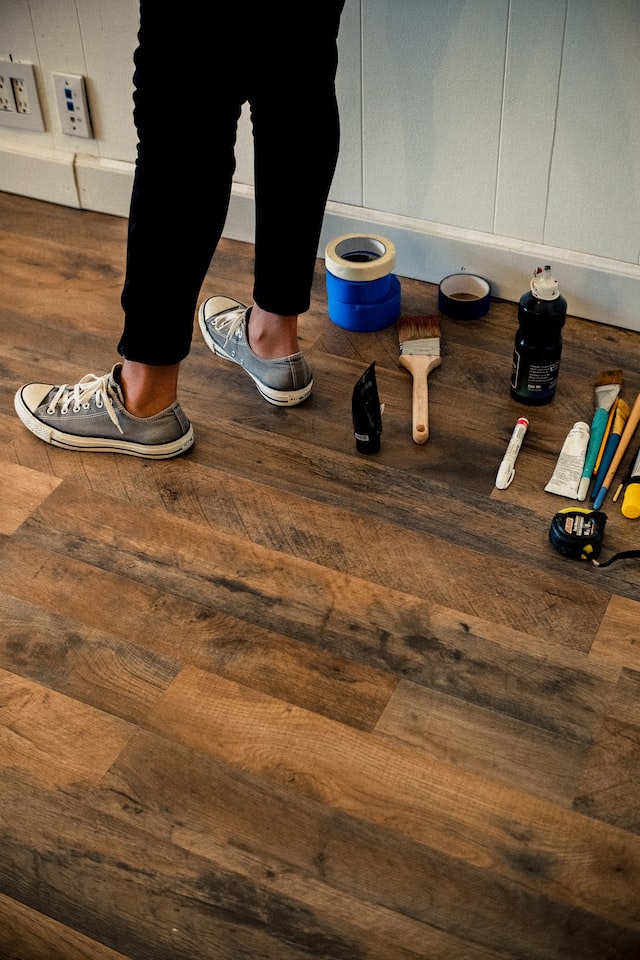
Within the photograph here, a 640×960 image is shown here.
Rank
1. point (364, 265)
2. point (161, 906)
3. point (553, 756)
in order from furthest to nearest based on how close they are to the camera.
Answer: point (364, 265) → point (553, 756) → point (161, 906)

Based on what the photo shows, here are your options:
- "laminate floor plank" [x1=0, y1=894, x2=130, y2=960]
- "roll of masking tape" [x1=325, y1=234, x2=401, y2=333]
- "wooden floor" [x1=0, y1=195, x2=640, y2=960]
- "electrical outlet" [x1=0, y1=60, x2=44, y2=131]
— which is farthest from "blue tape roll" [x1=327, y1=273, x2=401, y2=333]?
"laminate floor plank" [x1=0, y1=894, x2=130, y2=960]

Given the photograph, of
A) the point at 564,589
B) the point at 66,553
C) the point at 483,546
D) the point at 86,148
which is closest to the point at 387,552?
A: the point at 483,546

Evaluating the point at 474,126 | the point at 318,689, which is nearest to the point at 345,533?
the point at 318,689

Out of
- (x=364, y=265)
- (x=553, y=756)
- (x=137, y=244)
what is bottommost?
(x=553, y=756)

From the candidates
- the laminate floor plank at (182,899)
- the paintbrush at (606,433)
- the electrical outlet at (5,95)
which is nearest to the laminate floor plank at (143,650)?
the laminate floor plank at (182,899)

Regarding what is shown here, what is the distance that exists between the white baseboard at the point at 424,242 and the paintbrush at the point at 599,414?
0.20m

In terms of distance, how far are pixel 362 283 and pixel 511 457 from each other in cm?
47

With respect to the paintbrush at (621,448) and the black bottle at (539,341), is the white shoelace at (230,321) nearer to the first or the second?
the black bottle at (539,341)

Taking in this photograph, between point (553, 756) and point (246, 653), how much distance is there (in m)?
0.41

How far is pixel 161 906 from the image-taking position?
1073 millimetres

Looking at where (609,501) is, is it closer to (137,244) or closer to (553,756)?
(553,756)

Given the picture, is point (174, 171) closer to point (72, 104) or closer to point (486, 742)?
point (486, 742)

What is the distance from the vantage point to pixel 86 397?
1.65 metres

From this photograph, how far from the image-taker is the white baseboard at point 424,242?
73.6 inches
